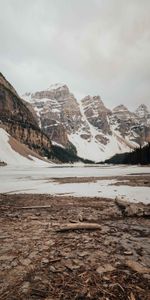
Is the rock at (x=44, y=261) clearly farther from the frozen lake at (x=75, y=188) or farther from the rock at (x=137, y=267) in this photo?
the frozen lake at (x=75, y=188)

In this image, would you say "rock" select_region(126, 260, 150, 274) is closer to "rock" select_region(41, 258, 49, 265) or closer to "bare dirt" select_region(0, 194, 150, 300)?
"bare dirt" select_region(0, 194, 150, 300)

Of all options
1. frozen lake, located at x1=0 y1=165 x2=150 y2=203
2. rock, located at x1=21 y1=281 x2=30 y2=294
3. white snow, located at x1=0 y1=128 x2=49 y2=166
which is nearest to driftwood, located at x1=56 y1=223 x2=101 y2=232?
rock, located at x1=21 y1=281 x2=30 y2=294

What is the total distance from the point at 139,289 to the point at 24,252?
3.89 m

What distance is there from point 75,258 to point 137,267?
5.97 feet

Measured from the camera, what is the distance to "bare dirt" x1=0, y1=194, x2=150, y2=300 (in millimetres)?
5805

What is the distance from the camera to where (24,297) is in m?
5.51

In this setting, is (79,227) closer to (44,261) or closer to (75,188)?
(44,261)

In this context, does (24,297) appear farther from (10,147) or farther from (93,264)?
(10,147)

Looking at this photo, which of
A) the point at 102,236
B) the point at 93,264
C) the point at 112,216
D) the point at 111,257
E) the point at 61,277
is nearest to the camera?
the point at 61,277

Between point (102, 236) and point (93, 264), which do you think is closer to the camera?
point (93, 264)

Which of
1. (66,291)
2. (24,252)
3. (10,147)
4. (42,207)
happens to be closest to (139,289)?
(66,291)

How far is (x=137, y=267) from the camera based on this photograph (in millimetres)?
7027

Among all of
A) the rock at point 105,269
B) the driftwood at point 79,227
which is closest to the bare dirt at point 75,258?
the rock at point 105,269

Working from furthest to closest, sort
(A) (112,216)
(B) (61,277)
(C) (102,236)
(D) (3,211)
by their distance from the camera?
(D) (3,211) < (A) (112,216) < (C) (102,236) < (B) (61,277)
